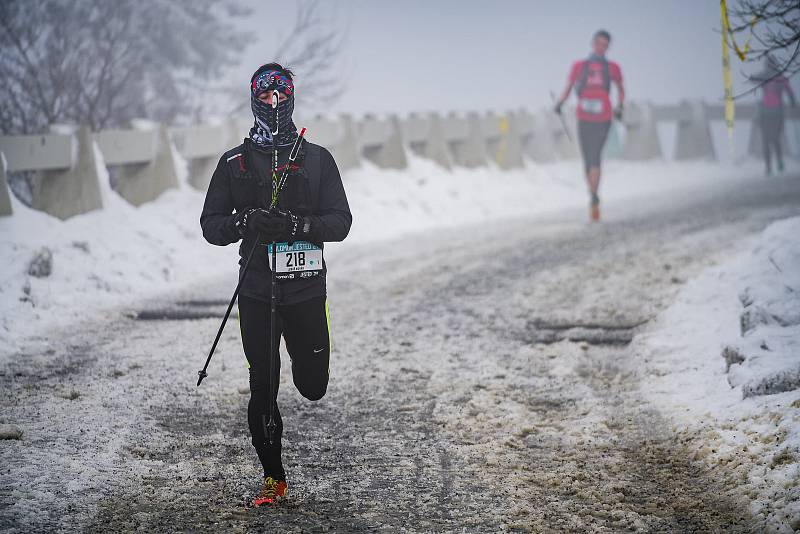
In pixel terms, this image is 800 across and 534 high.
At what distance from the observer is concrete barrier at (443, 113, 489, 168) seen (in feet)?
72.6

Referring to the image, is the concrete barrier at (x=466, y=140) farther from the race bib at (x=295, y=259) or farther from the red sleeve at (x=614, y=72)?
the race bib at (x=295, y=259)

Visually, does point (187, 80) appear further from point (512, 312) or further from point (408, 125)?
point (512, 312)

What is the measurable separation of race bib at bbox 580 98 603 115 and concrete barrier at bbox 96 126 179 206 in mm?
6152

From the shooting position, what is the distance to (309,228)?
4.75m

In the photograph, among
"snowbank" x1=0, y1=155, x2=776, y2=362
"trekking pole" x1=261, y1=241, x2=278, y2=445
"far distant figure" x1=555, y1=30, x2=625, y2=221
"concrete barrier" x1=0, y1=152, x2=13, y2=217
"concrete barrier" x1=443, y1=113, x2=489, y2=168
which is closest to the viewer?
"trekking pole" x1=261, y1=241, x2=278, y2=445

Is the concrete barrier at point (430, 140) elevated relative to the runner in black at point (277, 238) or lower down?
elevated

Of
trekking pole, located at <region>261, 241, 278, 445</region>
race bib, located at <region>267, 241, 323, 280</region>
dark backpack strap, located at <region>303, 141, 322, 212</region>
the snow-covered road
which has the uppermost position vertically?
dark backpack strap, located at <region>303, 141, 322, 212</region>

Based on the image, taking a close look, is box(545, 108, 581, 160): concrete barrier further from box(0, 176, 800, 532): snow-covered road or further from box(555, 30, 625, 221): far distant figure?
box(0, 176, 800, 532): snow-covered road

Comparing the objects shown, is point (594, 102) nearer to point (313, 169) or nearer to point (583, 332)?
point (583, 332)

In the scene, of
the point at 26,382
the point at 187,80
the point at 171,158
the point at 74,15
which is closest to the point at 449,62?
the point at 187,80

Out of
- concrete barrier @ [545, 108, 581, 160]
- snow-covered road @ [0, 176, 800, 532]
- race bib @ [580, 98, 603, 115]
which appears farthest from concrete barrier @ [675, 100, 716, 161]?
snow-covered road @ [0, 176, 800, 532]

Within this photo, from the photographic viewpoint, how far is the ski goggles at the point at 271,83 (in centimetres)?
480

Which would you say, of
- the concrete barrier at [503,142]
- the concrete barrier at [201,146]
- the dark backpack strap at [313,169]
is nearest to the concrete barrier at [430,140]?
the concrete barrier at [503,142]

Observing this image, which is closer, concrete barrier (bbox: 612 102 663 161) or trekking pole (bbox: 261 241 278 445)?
trekking pole (bbox: 261 241 278 445)
